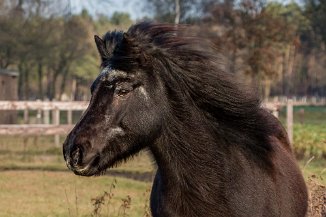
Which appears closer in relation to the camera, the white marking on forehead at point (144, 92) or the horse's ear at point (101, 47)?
the white marking on forehead at point (144, 92)

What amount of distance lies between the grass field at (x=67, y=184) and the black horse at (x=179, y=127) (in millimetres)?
2970

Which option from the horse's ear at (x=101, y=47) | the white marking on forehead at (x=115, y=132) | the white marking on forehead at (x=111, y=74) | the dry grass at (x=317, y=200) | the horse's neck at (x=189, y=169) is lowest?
the dry grass at (x=317, y=200)

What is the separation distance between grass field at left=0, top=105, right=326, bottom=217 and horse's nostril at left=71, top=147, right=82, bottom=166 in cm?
351

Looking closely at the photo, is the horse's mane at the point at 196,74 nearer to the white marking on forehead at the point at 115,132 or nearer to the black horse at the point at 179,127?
the black horse at the point at 179,127

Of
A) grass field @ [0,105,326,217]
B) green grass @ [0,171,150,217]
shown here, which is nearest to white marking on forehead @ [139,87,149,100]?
grass field @ [0,105,326,217]

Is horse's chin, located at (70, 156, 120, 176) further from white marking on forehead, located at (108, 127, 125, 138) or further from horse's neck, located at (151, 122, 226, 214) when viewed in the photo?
horse's neck, located at (151, 122, 226, 214)

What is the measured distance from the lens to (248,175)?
177 inches

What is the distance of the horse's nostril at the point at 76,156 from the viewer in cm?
391

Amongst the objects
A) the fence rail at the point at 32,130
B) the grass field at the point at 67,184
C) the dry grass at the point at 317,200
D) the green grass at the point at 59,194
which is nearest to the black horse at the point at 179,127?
the dry grass at the point at 317,200

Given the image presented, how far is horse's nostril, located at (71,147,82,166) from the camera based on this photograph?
3.91 meters

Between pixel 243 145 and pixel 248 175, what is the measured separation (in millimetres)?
243

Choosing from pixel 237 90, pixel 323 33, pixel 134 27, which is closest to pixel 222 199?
pixel 237 90

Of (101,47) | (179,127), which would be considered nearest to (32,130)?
(101,47)

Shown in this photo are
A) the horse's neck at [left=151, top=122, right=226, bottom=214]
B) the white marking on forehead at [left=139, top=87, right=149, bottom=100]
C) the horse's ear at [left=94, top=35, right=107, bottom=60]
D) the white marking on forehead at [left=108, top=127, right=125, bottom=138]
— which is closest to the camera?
the white marking on forehead at [left=108, top=127, right=125, bottom=138]
